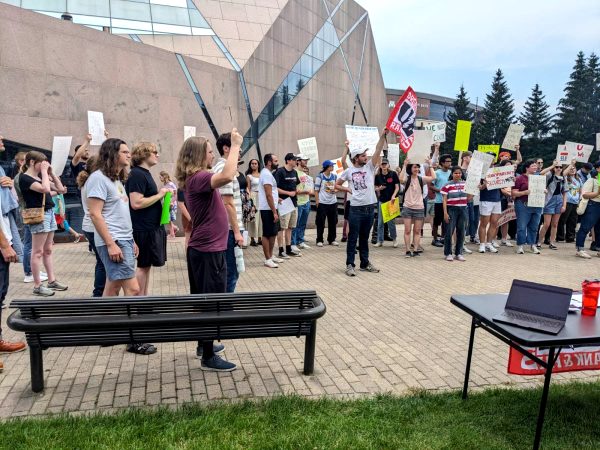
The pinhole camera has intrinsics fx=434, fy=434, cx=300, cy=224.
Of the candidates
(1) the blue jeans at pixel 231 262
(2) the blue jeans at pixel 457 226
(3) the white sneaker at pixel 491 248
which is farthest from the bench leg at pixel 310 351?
(3) the white sneaker at pixel 491 248

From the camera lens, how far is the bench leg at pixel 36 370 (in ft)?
10.6

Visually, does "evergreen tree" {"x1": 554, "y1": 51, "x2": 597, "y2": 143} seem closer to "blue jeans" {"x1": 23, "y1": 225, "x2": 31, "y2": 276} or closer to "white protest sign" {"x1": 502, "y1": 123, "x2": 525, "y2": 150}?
"white protest sign" {"x1": 502, "y1": 123, "x2": 525, "y2": 150}

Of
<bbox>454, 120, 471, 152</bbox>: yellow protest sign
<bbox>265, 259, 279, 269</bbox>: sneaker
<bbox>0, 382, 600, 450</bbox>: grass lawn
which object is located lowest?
<bbox>265, 259, 279, 269</bbox>: sneaker

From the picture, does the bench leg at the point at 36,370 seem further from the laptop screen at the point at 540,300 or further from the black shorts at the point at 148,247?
the laptop screen at the point at 540,300

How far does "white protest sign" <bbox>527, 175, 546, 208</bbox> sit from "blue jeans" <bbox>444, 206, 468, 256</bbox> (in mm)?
2111

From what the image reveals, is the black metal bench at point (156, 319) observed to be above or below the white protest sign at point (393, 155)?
below

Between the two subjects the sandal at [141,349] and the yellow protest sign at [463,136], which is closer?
the sandal at [141,349]

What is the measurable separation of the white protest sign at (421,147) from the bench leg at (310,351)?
22.3ft

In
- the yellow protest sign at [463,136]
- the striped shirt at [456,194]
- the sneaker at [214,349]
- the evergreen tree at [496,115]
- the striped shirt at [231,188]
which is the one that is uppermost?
the evergreen tree at [496,115]

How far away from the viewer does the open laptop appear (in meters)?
2.66

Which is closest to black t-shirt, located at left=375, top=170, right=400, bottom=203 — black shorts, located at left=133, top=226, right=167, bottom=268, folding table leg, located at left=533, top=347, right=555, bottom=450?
black shorts, located at left=133, top=226, right=167, bottom=268

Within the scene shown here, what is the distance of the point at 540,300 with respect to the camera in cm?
282

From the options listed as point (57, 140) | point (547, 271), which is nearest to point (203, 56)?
point (57, 140)

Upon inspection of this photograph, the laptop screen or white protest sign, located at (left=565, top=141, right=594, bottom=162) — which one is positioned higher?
white protest sign, located at (left=565, top=141, right=594, bottom=162)
